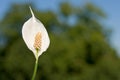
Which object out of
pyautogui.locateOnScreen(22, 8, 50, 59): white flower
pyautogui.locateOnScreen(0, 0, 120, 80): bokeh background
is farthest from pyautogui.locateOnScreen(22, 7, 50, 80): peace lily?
pyautogui.locateOnScreen(0, 0, 120, 80): bokeh background

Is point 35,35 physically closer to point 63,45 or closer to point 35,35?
point 35,35

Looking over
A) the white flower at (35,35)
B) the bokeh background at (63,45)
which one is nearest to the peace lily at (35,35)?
the white flower at (35,35)

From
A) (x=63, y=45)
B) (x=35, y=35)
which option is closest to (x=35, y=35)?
(x=35, y=35)

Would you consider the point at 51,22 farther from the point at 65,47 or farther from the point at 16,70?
the point at 16,70

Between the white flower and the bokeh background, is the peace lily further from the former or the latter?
the bokeh background

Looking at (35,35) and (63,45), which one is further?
(63,45)

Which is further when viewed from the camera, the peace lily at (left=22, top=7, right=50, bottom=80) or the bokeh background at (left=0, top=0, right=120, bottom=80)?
the bokeh background at (left=0, top=0, right=120, bottom=80)

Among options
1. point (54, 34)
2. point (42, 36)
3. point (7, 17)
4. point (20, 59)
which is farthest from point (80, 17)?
point (42, 36)

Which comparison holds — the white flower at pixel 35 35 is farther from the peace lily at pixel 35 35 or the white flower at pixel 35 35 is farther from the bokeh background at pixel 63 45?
the bokeh background at pixel 63 45
